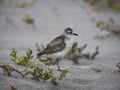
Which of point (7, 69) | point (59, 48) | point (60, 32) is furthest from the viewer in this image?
point (60, 32)

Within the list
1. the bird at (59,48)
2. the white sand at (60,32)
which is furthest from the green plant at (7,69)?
the bird at (59,48)

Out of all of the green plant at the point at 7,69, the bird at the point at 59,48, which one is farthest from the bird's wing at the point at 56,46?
the green plant at the point at 7,69

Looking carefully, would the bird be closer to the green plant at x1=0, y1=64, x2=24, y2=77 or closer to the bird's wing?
the bird's wing

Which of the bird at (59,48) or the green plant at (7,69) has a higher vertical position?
the bird at (59,48)

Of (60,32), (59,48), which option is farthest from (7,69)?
(60,32)

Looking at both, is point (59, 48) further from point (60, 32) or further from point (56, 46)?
point (60, 32)

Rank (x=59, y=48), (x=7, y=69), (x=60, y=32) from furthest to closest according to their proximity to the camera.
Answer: (x=60, y=32)
(x=59, y=48)
(x=7, y=69)

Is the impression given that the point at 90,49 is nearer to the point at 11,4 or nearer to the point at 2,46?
the point at 2,46

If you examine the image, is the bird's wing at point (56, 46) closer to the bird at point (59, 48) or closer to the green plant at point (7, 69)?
the bird at point (59, 48)

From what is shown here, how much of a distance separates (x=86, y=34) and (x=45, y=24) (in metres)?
1.71

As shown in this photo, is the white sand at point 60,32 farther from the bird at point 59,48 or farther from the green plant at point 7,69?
the bird at point 59,48

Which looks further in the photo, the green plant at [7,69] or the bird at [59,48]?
the bird at [59,48]

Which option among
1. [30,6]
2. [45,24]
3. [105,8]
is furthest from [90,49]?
[30,6]

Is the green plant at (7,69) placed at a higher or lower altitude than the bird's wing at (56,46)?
lower
